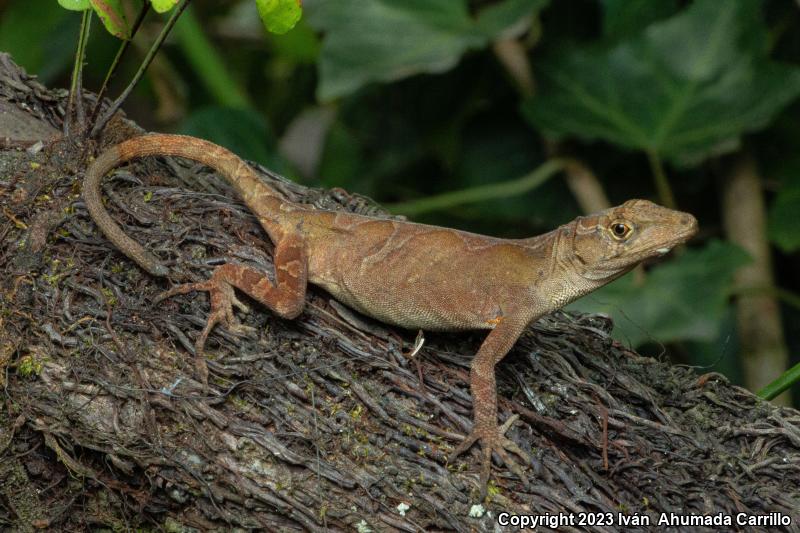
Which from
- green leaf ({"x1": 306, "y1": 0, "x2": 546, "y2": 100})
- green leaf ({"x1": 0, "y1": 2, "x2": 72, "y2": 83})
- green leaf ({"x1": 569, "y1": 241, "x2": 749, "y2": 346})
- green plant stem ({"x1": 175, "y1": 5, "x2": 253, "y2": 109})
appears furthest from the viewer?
green plant stem ({"x1": 175, "y1": 5, "x2": 253, "y2": 109})

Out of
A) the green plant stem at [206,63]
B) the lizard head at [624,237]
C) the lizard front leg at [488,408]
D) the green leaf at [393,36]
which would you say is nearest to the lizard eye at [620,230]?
the lizard head at [624,237]

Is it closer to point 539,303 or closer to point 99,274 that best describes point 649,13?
point 539,303

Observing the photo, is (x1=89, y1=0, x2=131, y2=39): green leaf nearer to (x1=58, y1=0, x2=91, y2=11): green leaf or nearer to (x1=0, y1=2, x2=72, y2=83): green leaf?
(x1=58, y1=0, x2=91, y2=11): green leaf

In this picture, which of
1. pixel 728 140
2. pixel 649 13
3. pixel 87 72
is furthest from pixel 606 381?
pixel 87 72

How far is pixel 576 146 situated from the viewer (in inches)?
229

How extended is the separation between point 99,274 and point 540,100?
3.53 metres

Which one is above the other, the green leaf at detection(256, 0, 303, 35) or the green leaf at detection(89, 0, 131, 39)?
the green leaf at detection(256, 0, 303, 35)

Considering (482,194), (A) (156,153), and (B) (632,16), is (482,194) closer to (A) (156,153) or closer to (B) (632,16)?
(B) (632,16)

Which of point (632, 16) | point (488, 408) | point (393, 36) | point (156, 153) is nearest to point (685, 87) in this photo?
point (632, 16)

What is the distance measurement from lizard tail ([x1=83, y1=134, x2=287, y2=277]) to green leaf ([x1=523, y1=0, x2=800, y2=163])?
262 centimetres

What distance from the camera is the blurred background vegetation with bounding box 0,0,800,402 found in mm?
5023

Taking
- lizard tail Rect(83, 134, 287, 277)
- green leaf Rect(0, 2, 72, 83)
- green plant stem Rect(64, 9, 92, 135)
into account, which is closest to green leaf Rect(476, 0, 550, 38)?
lizard tail Rect(83, 134, 287, 277)

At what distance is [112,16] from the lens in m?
2.90

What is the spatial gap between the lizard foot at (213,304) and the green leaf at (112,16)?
38.4 inches
